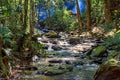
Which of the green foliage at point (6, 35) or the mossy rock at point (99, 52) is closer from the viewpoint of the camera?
the green foliage at point (6, 35)

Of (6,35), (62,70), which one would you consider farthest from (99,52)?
(6,35)

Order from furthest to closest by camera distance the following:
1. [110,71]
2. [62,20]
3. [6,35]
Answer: [62,20], [6,35], [110,71]

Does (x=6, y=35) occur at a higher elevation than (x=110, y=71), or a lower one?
higher

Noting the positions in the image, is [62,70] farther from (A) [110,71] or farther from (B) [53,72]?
(A) [110,71]

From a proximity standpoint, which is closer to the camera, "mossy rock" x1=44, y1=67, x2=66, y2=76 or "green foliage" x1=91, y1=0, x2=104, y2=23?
"mossy rock" x1=44, y1=67, x2=66, y2=76

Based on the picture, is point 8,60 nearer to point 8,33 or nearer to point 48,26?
point 8,33

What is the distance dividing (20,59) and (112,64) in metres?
4.92

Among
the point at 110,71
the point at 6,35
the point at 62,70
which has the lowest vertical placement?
the point at 62,70

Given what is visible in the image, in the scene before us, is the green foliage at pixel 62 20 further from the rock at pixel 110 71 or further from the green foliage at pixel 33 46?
the rock at pixel 110 71

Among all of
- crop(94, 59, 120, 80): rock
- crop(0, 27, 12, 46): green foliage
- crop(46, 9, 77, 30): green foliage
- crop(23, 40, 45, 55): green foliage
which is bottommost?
crop(46, 9, 77, 30): green foliage

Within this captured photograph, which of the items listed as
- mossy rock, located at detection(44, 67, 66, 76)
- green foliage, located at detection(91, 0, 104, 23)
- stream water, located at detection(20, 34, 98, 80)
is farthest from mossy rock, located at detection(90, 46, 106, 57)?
green foliage, located at detection(91, 0, 104, 23)

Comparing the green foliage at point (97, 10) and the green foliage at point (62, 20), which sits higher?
the green foliage at point (97, 10)

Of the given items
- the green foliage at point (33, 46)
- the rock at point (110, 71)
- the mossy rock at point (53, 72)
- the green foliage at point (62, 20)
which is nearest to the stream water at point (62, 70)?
the mossy rock at point (53, 72)

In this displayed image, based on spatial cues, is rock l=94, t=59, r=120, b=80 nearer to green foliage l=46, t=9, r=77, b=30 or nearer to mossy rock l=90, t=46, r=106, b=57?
mossy rock l=90, t=46, r=106, b=57
